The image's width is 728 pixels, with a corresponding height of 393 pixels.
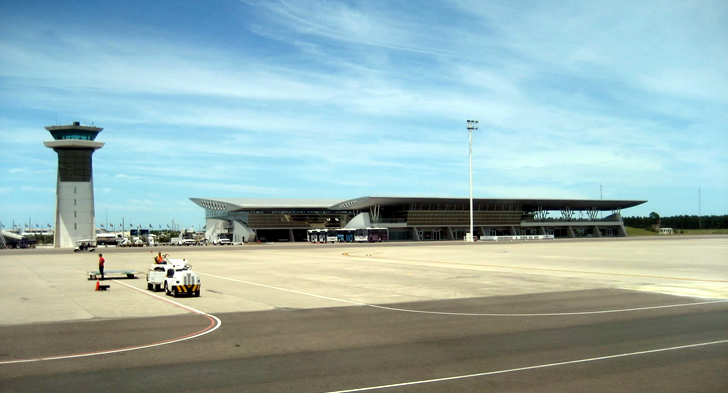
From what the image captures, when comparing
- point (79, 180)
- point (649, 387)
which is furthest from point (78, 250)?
point (649, 387)

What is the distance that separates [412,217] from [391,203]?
7301 millimetres

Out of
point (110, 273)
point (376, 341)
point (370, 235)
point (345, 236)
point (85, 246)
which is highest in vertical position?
point (370, 235)

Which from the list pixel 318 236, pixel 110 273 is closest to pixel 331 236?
pixel 318 236

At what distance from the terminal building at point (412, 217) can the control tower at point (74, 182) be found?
34.7 m

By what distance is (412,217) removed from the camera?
15038cm

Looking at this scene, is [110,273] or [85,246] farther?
[85,246]

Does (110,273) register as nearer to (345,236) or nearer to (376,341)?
(376,341)

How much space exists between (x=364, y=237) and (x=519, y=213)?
5145cm

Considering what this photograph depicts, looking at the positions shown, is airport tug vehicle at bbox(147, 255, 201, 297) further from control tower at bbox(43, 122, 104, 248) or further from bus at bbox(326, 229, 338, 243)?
control tower at bbox(43, 122, 104, 248)

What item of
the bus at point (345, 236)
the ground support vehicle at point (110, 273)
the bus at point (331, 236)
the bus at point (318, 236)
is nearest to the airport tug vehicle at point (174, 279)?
the ground support vehicle at point (110, 273)

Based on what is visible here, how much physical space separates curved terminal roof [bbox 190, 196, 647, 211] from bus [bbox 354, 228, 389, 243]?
9.03m

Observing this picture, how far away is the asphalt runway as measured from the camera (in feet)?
37.6

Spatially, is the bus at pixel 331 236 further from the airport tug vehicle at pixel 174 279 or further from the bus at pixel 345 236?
the airport tug vehicle at pixel 174 279

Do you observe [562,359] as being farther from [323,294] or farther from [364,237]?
[364,237]
